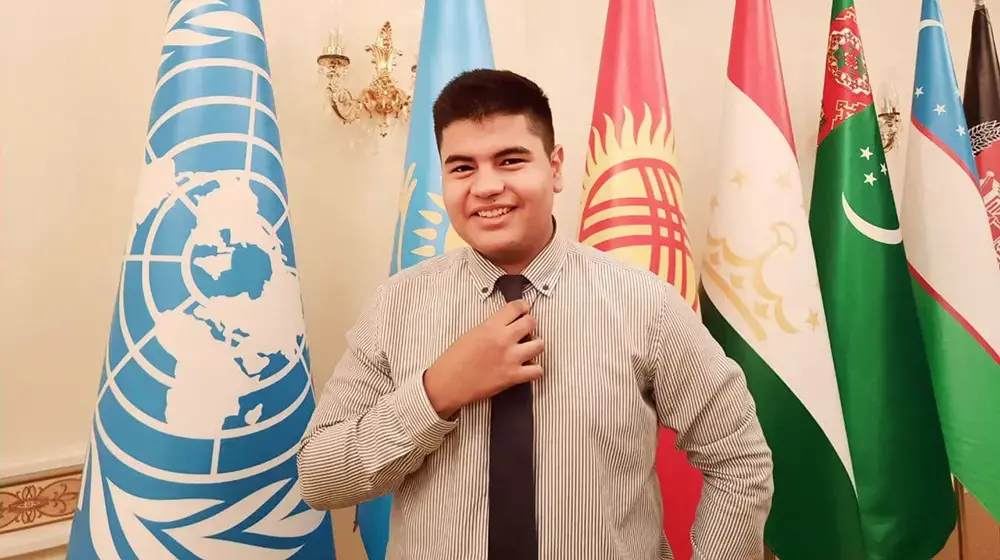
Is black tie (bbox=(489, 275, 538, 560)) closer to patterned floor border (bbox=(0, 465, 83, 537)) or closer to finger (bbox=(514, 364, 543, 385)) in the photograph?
finger (bbox=(514, 364, 543, 385))

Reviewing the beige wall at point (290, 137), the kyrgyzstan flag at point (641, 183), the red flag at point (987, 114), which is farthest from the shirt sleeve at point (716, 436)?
the red flag at point (987, 114)

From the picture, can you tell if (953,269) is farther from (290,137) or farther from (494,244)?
(290,137)

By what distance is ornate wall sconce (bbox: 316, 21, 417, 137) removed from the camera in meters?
1.73

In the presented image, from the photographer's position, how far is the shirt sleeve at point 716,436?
2.60 feet

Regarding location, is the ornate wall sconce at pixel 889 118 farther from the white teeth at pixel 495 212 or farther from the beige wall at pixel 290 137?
the white teeth at pixel 495 212

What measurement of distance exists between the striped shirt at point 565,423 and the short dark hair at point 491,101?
0.18 m

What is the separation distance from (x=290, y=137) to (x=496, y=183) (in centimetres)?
113

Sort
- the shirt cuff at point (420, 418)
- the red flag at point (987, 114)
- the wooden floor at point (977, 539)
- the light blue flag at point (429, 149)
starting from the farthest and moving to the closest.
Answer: the wooden floor at point (977, 539) < the red flag at point (987, 114) < the light blue flag at point (429, 149) < the shirt cuff at point (420, 418)

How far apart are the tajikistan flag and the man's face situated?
1.39m

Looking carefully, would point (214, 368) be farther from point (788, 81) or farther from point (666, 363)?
point (788, 81)

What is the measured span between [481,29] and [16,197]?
1.15 metres

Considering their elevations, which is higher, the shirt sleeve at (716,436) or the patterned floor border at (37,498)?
the shirt sleeve at (716,436)

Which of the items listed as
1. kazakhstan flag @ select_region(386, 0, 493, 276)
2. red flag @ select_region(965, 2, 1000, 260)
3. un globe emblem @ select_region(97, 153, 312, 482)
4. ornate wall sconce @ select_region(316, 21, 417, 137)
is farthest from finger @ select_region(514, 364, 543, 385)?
red flag @ select_region(965, 2, 1000, 260)

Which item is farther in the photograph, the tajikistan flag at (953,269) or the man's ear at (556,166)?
the tajikistan flag at (953,269)
